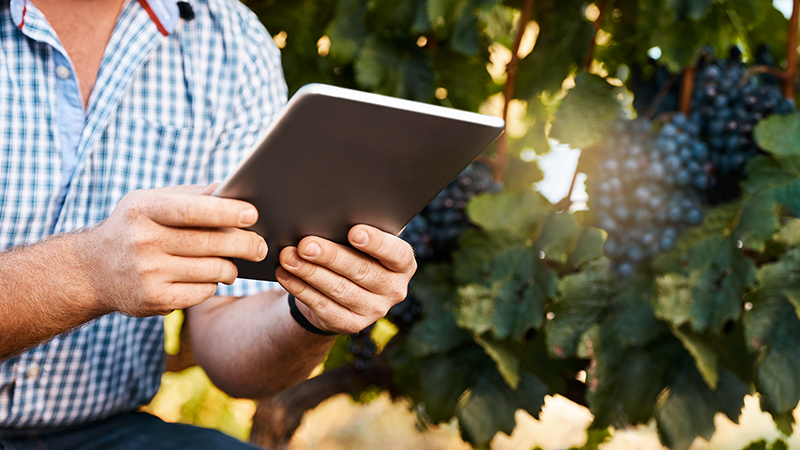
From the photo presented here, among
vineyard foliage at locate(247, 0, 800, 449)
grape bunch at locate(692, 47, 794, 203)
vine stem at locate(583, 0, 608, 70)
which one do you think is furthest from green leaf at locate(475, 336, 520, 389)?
vine stem at locate(583, 0, 608, 70)

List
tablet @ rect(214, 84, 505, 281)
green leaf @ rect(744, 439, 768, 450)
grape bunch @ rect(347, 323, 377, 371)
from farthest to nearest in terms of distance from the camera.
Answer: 1. grape bunch @ rect(347, 323, 377, 371)
2. green leaf @ rect(744, 439, 768, 450)
3. tablet @ rect(214, 84, 505, 281)

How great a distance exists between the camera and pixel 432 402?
3.37 feet

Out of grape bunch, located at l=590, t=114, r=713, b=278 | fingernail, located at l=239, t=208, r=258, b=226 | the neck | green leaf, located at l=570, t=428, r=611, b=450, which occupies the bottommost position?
green leaf, located at l=570, t=428, r=611, b=450

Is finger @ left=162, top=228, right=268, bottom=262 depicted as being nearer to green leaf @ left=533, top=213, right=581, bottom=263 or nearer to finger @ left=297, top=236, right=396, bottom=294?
finger @ left=297, top=236, right=396, bottom=294

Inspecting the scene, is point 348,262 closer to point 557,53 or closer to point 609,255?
point 609,255

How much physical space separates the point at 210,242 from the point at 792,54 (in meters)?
0.94

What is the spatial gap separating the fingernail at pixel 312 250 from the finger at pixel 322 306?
0.06 meters

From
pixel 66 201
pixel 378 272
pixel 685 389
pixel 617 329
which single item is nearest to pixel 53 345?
pixel 66 201

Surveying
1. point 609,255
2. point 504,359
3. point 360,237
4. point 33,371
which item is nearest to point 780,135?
point 609,255

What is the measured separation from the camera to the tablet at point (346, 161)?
0.46 meters

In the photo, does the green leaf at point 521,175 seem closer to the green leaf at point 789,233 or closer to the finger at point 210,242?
the green leaf at point 789,233

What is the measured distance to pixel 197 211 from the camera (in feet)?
1.66

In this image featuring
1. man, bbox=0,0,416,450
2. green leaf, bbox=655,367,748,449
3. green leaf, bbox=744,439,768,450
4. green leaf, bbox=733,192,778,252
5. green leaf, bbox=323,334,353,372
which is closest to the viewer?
man, bbox=0,0,416,450

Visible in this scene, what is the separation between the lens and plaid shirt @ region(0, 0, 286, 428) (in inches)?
31.8
